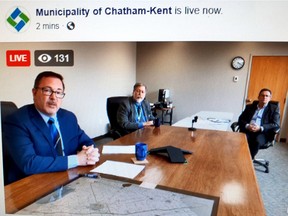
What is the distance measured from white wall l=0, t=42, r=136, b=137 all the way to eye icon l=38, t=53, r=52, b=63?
0.08ft

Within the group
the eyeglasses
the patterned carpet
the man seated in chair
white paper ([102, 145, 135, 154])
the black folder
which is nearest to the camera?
the eyeglasses

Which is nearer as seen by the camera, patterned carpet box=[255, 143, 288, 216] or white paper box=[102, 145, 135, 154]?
white paper box=[102, 145, 135, 154]

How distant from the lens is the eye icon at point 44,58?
64 centimetres

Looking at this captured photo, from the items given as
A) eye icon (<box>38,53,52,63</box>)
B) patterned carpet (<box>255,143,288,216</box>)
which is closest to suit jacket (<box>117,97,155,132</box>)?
patterned carpet (<box>255,143,288,216</box>)

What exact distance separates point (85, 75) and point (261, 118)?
3.41ft

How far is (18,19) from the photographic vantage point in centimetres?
59

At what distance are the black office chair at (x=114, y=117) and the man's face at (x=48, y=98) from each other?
3.12 ft

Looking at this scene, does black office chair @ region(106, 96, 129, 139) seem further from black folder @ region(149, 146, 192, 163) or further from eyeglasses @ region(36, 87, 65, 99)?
eyeglasses @ region(36, 87, 65, 99)

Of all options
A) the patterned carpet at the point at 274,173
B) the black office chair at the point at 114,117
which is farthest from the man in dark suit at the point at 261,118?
the black office chair at the point at 114,117

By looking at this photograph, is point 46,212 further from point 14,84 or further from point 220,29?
point 220,29

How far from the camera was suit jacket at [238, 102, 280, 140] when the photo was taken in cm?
98

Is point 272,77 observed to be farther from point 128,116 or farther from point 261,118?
point 128,116

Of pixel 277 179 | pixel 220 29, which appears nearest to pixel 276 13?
pixel 220 29

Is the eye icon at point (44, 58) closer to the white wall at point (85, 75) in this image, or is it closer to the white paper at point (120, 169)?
the white wall at point (85, 75)
